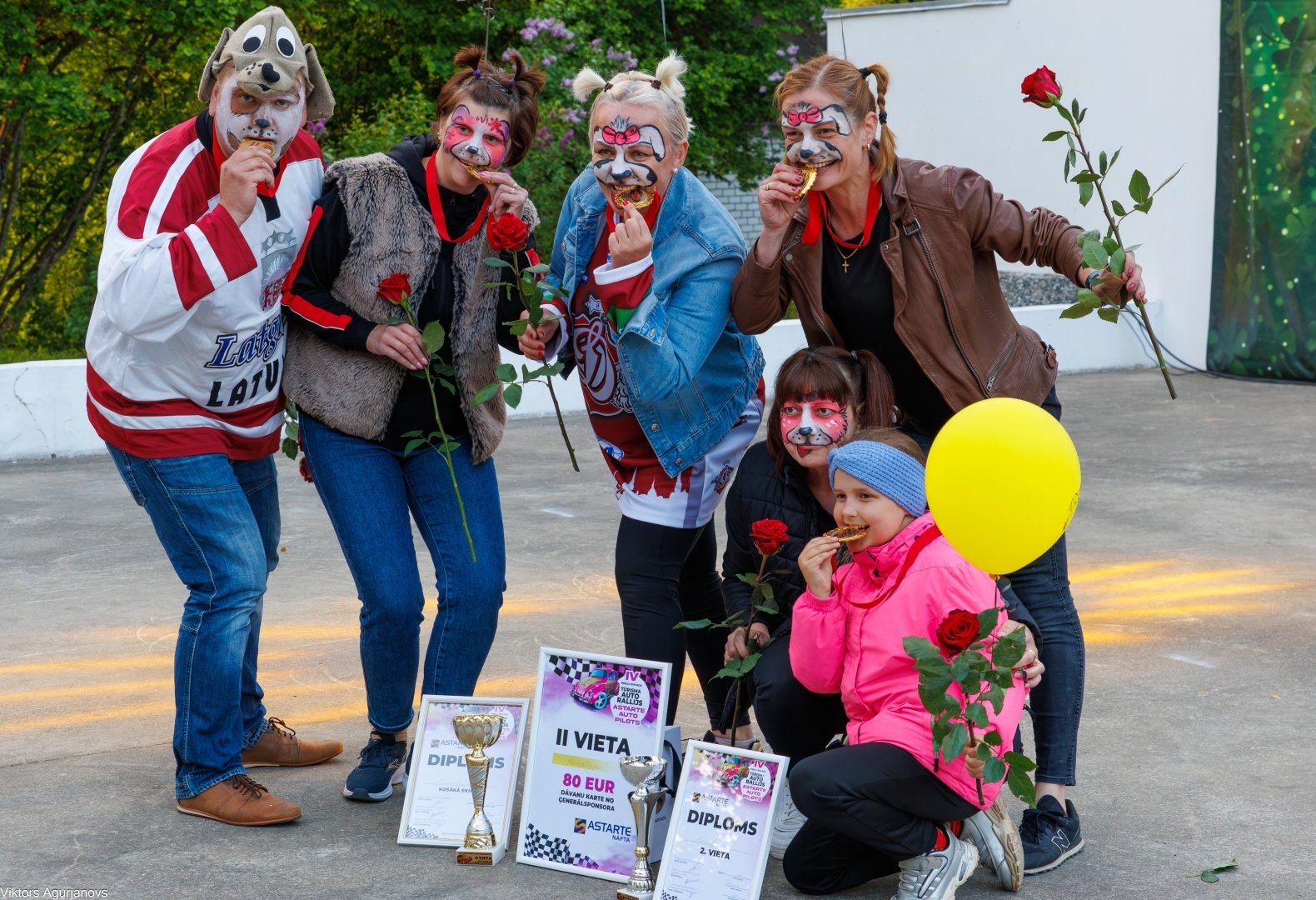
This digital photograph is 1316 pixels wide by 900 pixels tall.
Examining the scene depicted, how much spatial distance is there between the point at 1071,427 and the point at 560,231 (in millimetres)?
6780

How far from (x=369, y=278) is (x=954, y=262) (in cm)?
141

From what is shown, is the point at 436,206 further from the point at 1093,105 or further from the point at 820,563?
the point at 1093,105

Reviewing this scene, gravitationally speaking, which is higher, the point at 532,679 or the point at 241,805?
the point at 241,805

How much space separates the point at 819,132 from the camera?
319cm

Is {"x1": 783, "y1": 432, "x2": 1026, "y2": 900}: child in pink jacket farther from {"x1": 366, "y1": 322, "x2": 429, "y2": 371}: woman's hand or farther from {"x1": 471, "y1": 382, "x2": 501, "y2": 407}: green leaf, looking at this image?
{"x1": 366, "y1": 322, "x2": 429, "y2": 371}: woman's hand

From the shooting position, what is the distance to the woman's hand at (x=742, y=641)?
331 cm

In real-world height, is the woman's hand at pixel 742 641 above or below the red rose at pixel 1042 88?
below

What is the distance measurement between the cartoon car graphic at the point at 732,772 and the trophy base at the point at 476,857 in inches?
23.1

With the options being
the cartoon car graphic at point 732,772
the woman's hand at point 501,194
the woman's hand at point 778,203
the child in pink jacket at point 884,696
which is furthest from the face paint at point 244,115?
the cartoon car graphic at point 732,772

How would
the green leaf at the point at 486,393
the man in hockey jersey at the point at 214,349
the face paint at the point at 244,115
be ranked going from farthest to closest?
1. the green leaf at the point at 486,393
2. the face paint at the point at 244,115
3. the man in hockey jersey at the point at 214,349

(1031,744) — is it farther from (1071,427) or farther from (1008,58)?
(1008,58)

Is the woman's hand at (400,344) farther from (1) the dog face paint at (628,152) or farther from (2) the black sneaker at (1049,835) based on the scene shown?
(2) the black sneaker at (1049,835)

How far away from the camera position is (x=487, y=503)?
3.59 meters

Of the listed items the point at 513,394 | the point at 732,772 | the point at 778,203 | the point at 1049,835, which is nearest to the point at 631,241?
the point at 778,203
